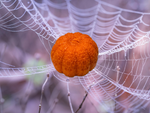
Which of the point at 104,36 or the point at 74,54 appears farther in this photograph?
the point at 104,36

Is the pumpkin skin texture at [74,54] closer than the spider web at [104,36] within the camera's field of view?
Yes

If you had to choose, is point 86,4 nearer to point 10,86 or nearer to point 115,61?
point 115,61

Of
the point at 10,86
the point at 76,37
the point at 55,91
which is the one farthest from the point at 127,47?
the point at 10,86

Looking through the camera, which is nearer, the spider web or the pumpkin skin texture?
the pumpkin skin texture
